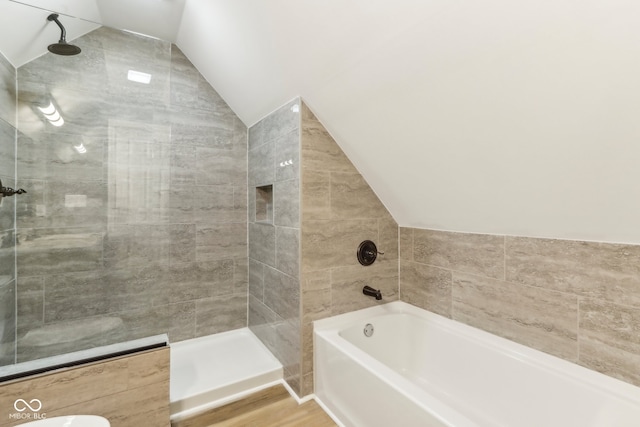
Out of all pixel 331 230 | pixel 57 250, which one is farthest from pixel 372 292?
pixel 57 250

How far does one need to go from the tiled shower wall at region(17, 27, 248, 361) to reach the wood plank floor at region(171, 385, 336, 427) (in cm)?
66

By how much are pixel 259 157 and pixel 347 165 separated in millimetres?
878

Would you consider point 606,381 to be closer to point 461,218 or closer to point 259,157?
point 461,218

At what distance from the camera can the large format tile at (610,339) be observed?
1.27 metres

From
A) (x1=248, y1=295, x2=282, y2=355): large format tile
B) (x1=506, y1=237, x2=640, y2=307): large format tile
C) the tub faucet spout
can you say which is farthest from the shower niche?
(x1=506, y1=237, x2=640, y2=307): large format tile

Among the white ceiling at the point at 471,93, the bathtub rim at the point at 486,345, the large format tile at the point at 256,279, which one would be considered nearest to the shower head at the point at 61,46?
the white ceiling at the point at 471,93

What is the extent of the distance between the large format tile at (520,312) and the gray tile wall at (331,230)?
0.64 metres

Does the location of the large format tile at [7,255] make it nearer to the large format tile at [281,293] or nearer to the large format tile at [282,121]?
the large format tile at [281,293]

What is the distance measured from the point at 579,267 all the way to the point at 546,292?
0.69ft

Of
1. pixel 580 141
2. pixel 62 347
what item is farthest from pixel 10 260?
pixel 580 141

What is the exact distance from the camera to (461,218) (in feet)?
6.10

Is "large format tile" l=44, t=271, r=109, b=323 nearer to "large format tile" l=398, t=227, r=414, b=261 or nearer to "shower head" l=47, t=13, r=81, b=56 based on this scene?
"shower head" l=47, t=13, r=81, b=56

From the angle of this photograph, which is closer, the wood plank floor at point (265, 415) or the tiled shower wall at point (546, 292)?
the tiled shower wall at point (546, 292)

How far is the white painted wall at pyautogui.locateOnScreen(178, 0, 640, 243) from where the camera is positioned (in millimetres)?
940
